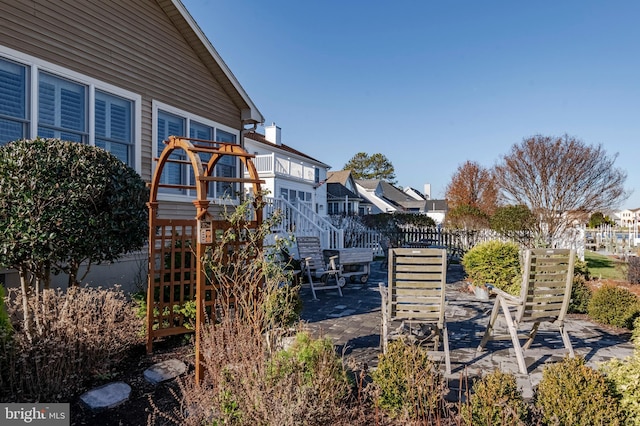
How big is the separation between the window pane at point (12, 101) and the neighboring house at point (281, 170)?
8.61 m

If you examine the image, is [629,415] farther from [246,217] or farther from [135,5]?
[135,5]

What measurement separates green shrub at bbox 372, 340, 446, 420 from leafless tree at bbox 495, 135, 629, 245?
1325 centimetres

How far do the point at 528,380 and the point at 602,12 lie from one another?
10.7 metres

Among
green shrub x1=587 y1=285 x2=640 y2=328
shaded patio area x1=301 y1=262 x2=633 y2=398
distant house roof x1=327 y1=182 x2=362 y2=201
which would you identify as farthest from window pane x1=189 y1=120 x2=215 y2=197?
distant house roof x1=327 y1=182 x2=362 y2=201

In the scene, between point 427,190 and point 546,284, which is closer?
point 546,284

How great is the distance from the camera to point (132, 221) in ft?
15.9

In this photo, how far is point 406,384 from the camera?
112 inches

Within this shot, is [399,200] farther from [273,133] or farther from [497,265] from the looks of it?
[497,265]

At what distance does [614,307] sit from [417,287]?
404 centimetres

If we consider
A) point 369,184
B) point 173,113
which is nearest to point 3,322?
point 173,113

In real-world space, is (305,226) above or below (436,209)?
below

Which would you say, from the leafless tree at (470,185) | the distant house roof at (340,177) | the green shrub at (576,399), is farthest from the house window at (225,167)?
the distant house roof at (340,177)

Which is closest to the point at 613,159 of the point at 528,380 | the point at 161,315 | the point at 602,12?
the point at 602,12

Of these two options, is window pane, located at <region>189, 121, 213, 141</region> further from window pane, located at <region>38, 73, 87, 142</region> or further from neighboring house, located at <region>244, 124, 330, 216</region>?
neighboring house, located at <region>244, 124, 330, 216</region>
